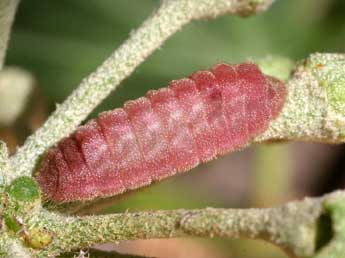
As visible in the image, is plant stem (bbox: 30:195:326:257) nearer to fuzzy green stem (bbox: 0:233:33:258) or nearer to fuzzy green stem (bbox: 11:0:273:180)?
fuzzy green stem (bbox: 0:233:33:258)

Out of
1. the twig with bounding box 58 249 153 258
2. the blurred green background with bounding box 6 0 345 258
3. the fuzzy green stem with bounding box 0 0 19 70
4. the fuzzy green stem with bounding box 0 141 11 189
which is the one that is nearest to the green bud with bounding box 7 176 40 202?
the fuzzy green stem with bounding box 0 141 11 189

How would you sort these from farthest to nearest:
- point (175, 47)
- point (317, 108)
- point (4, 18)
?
point (175, 47) < point (4, 18) < point (317, 108)

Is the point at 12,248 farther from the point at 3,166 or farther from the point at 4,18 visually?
the point at 4,18

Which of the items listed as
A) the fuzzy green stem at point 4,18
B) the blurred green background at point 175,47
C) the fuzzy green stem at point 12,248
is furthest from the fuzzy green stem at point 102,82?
the blurred green background at point 175,47

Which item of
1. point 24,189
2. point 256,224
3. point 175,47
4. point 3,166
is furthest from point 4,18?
point 175,47

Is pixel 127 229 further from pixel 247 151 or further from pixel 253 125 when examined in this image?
pixel 247 151

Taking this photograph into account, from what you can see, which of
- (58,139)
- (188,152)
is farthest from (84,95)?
(188,152)
